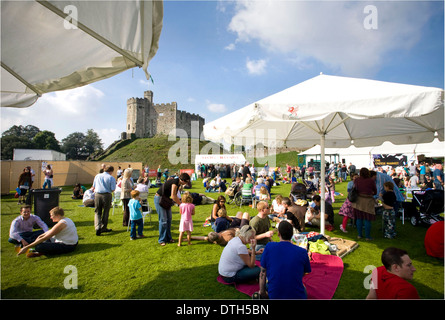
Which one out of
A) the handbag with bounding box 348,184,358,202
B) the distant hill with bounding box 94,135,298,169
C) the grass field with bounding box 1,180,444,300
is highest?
the distant hill with bounding box 94,135,298,169

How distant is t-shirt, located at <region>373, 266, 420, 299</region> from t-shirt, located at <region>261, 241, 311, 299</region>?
66cm

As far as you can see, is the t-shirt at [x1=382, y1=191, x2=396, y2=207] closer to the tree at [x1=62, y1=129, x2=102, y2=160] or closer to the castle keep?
the castle keep

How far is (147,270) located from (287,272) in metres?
2.72

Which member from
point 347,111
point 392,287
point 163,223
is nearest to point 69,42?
point 347,111

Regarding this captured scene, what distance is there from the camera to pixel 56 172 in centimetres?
1770

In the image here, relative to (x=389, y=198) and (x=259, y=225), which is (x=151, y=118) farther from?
(x=389, y=198)

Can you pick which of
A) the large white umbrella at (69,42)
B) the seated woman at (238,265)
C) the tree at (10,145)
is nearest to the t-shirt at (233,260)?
the seated woman at (238,265)

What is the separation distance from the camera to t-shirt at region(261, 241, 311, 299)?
8.07ft

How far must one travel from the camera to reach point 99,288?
338cm

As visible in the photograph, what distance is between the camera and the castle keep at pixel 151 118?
5719 centimetres

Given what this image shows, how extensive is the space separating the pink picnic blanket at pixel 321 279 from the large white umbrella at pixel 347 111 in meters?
2.52

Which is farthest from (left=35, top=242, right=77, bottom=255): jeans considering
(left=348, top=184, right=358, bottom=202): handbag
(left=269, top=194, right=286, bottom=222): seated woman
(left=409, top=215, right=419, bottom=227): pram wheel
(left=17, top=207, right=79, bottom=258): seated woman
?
(left=409, top=215, right=419, bottom=227): pram wheel
